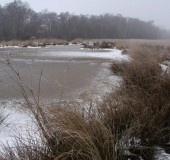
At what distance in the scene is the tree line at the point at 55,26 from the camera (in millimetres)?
36469

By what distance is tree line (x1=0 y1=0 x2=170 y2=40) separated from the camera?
120 feet

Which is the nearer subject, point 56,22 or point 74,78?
point 74,78

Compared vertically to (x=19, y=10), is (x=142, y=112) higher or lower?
lower

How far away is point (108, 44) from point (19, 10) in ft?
103

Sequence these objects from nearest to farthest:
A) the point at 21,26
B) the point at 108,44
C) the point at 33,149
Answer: the point at 33,149, the point at 108,44, the point at 21,26

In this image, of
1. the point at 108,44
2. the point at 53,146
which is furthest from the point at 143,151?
the point at 108,44

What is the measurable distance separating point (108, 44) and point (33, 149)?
48.7 ft

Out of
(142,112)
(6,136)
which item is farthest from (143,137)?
(6,136)

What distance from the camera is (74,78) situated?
410cm

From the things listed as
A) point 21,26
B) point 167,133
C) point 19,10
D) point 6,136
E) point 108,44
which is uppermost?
point 19,10

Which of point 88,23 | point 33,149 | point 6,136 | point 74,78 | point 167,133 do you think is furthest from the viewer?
point 88,23

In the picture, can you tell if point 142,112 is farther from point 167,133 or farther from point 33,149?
point 33,149

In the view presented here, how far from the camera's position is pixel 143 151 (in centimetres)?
139

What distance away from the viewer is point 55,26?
1658 inches
